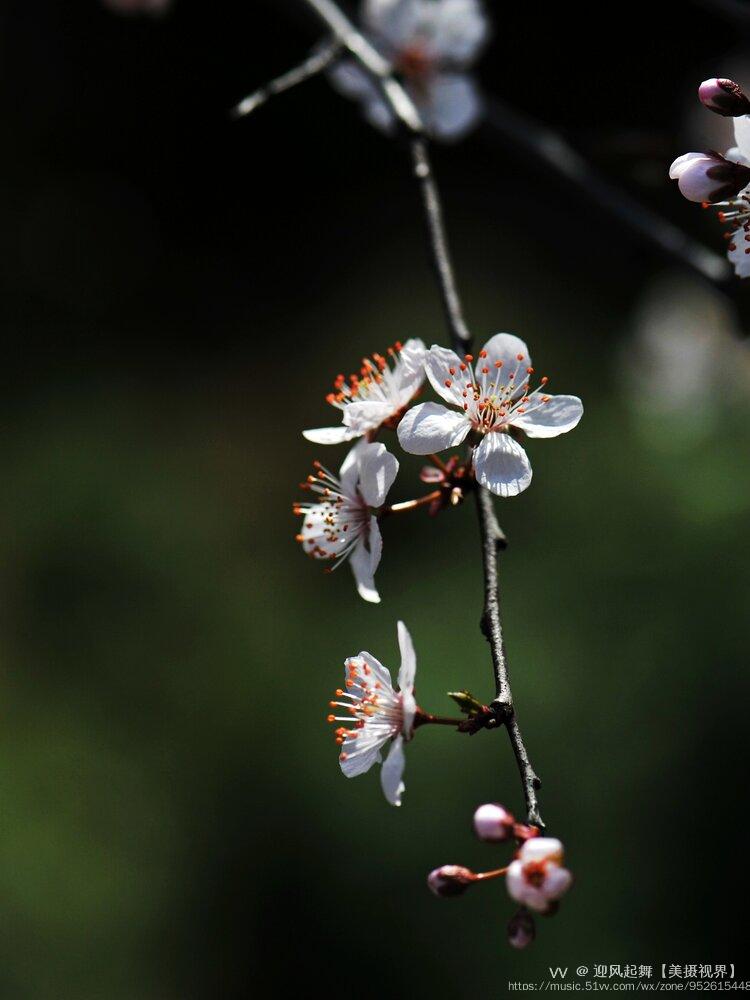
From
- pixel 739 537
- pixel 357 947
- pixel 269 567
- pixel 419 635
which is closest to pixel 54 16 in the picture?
pixel 269 567

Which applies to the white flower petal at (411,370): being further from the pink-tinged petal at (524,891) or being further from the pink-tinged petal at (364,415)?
the pink-tinged petal at (524,891)

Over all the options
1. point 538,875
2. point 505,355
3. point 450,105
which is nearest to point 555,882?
point 538,875

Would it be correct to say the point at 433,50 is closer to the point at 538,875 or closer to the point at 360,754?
the point at 360,754

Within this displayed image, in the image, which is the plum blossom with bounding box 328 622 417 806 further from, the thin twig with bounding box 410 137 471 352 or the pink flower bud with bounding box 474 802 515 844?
the thin twig with bounding box 410 137 471 352

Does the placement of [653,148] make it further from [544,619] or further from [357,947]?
[357,947]

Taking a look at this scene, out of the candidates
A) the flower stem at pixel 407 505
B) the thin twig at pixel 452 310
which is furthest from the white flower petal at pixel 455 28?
the flower stem at pixel 407 505
